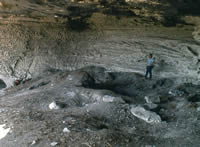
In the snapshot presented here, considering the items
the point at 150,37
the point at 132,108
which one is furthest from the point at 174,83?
the point at 132,108

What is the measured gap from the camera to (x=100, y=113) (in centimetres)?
474

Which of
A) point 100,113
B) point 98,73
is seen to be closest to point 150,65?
point 98,73

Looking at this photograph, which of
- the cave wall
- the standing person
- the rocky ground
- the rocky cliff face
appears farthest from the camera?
the cave wall

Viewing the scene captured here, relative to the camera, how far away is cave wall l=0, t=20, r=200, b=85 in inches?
281

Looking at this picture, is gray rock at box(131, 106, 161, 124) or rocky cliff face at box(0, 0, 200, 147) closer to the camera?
rocky cliff face at box(0, 0, 200, 147)

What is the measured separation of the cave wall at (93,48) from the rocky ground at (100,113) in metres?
0.66

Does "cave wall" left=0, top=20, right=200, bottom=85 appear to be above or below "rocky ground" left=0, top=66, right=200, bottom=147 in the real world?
above

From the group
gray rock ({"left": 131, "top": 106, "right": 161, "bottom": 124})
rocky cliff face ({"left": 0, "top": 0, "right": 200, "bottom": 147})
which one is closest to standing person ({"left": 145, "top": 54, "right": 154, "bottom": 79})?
rocky cliff face ({"left": 0, "top": 0, "right": 200, "bottom": 147})

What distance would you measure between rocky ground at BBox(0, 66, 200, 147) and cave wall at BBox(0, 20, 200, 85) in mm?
660

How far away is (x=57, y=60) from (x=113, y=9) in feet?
9.62

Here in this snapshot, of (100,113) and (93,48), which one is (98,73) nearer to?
(93,48)

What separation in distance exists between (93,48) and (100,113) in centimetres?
371

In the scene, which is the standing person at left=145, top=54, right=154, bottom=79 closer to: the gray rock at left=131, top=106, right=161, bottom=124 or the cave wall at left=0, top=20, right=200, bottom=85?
the cave wall at left=0, top=20, right=200, bottom=85

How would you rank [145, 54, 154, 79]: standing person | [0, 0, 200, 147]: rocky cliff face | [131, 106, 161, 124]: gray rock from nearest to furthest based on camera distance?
1. [0, 0, 200, 147]: rocky cliff face
2. [131, 106, 161, 124]: gray rock
3. [145, 54, 154, 79]: standing person
